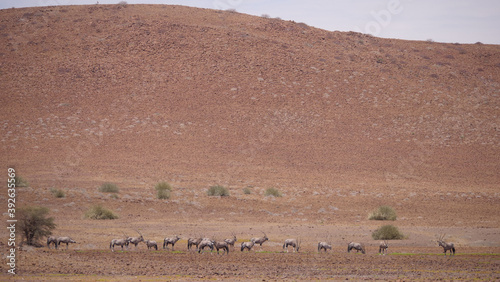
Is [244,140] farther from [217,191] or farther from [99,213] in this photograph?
[99,213]

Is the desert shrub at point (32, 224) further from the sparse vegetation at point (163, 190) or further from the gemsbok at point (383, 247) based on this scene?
the gemsbok at point (383, 247)

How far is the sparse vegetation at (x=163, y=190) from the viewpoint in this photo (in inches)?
1038

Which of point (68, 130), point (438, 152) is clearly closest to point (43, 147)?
point (68, 130)

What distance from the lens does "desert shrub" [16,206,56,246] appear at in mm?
15680

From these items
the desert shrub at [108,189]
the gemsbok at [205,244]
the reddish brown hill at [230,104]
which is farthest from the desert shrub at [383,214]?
the desert shrub at [108,189]

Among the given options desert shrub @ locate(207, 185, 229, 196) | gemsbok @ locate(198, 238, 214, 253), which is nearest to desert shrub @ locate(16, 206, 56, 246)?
gemsbok @ locate(198, 238, 214, 253)

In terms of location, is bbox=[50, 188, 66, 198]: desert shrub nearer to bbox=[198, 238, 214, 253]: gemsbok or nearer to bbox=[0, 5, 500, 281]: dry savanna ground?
bbox=[0, 5, 500, 281]: dry savanna ground

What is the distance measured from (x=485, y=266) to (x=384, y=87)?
35746 mm

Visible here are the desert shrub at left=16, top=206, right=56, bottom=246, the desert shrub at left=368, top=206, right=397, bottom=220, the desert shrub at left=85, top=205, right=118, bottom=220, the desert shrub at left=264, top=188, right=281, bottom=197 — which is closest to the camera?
the desert shrub at left=16, top=206, right=56, bottom=246

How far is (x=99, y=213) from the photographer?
2141 centimetres

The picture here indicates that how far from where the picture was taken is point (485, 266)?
14.5 m

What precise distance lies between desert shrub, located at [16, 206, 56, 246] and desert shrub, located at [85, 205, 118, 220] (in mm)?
4898

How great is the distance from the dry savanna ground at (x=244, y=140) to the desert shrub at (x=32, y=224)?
1.18 metres

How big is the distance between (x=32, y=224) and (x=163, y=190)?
11728 millimetres
